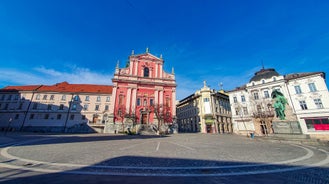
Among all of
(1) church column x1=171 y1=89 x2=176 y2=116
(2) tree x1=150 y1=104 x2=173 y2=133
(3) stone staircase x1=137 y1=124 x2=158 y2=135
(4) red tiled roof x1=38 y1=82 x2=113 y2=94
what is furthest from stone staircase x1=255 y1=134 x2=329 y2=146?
(4) red tiled roof x1=38 y1=82 x2=113 y2=94

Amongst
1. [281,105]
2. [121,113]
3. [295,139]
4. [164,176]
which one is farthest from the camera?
[121,113]

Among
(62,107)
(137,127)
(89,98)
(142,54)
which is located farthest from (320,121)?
(62,107)

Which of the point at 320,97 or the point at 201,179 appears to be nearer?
the point at 201,179

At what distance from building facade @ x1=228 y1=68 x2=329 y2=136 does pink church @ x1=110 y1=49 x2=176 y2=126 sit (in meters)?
17.3

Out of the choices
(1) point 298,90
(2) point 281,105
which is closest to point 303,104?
(1) point 298,90

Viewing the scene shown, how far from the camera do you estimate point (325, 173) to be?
5211 mm

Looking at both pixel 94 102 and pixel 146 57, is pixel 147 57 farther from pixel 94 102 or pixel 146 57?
pixel 94 102

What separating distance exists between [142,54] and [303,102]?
1508 inches

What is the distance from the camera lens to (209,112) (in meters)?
36.7

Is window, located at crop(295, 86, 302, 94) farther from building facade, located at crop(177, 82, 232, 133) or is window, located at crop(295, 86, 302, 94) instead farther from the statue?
building facade, located at crop(177, 82, 232, 133)

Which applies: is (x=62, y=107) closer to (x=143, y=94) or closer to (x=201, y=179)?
(x=143, y=94)

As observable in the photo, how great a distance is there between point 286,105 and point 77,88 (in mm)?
54166

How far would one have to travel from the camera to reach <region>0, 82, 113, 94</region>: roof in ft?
127

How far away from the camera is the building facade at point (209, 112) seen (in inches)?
1421
